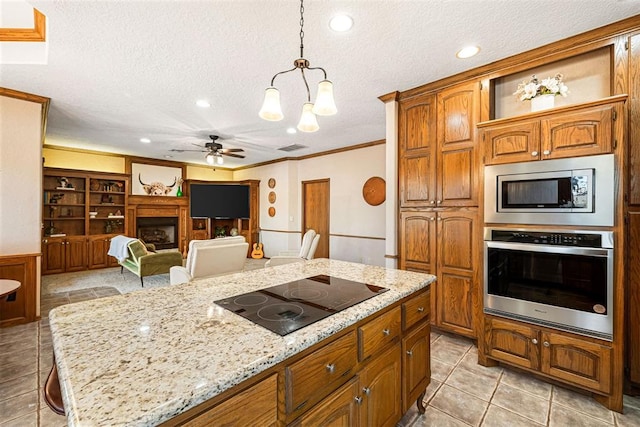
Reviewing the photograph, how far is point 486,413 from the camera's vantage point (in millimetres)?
1803

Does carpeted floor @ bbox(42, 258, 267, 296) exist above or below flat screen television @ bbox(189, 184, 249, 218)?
below

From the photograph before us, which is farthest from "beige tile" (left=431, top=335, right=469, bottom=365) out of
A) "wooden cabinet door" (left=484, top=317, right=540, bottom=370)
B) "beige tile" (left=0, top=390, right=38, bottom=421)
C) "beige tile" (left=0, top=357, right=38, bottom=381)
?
"beige tile" (left=0, top=357, right=38, bottom=381)

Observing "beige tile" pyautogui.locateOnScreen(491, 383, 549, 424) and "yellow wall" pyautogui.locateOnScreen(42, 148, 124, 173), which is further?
"yellow wall" pyautogui.locateOnScreen(42, 148, 124, 173)

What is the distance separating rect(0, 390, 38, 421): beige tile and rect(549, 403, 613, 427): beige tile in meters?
3.45

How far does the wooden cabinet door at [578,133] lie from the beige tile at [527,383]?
5.75 ft

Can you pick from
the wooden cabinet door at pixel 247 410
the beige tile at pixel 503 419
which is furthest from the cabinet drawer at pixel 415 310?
the wooden cabinet door at pixel 247 410

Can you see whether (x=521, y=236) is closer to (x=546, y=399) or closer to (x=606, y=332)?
(x=606, y=332)

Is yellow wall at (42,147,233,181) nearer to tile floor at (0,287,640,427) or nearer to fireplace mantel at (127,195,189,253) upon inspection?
fireplace mantel at (127,195,189,253)

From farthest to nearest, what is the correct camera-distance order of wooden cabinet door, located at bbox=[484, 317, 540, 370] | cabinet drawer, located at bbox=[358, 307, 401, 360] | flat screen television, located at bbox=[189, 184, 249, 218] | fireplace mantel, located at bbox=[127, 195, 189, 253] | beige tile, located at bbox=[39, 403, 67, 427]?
flat screen television, located at bbox=[189, 184, 249, 218]
fireplace mantel, located at bbox=[127, 195, 189, 253]
wooden cabinet door, located at bbox=[484, 317, 540, 370]
beige tile, located at bbox=[39, 403, 67, 427]
cabinet drawer, located at bbox=[358, 307, 401, 360]

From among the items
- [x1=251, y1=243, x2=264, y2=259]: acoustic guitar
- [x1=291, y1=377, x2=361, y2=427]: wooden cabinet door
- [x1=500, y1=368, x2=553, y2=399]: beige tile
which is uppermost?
[x1=291, y1=377, x2=361, y2=427]: wooden cabinet door

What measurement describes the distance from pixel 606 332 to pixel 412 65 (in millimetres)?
2515

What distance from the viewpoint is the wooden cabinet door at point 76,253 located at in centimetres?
565

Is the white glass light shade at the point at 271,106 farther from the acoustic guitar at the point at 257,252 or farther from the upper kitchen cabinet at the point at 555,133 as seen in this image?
the acoustic guitar at the point at 257,252

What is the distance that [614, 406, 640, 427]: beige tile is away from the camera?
5.56 ft
